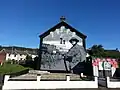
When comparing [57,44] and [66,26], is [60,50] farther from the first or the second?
[66,26]

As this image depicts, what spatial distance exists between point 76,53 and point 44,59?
6.72 m

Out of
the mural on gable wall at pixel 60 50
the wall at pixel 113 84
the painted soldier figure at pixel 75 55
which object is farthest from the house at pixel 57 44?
the wall at pixel 113 84

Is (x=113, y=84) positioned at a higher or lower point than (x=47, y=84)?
lower

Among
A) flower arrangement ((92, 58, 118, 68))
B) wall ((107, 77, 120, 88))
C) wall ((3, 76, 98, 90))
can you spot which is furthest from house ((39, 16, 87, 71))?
wall ((3, 76, 98, 90))

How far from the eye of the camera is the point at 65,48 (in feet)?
91.0

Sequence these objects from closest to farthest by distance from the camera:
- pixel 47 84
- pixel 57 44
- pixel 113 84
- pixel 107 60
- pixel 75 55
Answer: pixel 47 84
pixel 113 84
pixel 107 60
pixel 75 55
pixel 57 44

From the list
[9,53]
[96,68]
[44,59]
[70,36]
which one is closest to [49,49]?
[44,59]

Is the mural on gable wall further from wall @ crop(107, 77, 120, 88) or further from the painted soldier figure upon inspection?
wall @ crop(107, 77, 120, 88)

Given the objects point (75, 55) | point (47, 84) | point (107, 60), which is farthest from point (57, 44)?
point (47, 84)

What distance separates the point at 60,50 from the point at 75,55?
3.28 m

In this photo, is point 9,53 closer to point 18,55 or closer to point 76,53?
point 18,55

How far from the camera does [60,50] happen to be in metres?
27.6

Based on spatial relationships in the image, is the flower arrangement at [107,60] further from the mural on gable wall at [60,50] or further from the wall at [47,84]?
the wall at [47,84]

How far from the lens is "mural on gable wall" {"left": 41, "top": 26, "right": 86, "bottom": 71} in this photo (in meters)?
26.8
